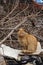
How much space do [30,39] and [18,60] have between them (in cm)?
86

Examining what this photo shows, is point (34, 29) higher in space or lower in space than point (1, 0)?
lower

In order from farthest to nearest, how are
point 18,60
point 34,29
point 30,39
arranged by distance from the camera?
point 34,29
point 30,39
point 18,60

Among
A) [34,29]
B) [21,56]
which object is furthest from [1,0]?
[21,56]

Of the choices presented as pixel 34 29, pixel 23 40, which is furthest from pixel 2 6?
pixel 23 40

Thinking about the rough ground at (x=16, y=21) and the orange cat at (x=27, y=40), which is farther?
the rough ground at (x=16, y=21)

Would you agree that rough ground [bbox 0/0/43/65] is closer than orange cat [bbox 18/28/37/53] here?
No

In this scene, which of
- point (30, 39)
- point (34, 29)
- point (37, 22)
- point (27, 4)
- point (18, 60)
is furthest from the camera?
point (27, 4)

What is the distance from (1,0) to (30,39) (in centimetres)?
416

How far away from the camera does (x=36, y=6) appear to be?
8141mm

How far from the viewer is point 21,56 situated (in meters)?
4.47

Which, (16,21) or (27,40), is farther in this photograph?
(16,21)

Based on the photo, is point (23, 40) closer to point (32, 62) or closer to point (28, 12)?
point (32, 62)

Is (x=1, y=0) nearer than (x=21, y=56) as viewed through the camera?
No

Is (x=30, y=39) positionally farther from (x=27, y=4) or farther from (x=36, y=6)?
(x=27, y=4)
